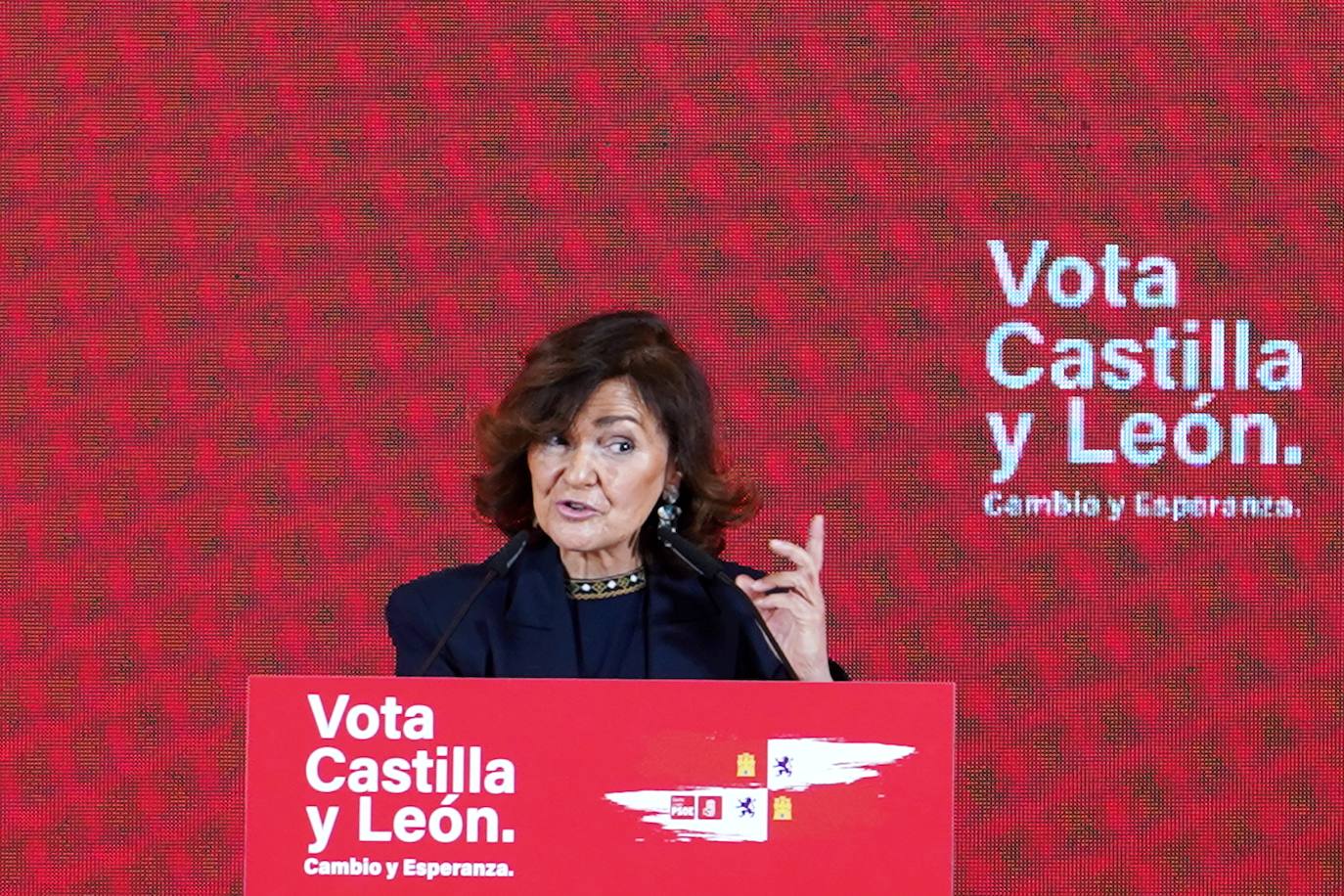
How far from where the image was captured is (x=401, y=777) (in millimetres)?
1116

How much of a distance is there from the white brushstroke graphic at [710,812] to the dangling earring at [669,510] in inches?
25.4

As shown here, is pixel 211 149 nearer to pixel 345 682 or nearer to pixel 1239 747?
pixel 345 682

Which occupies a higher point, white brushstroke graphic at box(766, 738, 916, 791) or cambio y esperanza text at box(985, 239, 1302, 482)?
cambio y esperanza text at box(985, 239, 1302, 482)

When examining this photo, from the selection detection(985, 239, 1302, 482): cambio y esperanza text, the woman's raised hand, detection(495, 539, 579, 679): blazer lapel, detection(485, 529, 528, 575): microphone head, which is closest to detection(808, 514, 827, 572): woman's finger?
the woman's raised hand

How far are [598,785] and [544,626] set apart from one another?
576 mm

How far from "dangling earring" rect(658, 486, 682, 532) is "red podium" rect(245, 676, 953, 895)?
0.62m

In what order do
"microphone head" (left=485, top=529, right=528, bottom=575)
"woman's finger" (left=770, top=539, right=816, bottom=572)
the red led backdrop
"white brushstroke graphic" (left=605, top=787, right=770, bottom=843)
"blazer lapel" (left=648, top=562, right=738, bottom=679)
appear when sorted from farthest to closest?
the red led backdrop, "blazer lapel" (left=648, top=562, right=738, bottom=679), "woman's finger" (left=770, top=539, right=816, bottom=572), "microphone head" (left=485, top=529, right=528, bottom=575), "white brushstroke graphic" (left=605, top=787, right=770, bottom=843)

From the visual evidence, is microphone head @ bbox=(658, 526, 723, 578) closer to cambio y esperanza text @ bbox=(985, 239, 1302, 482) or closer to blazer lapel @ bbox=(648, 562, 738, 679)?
blazer lapel @ bbox=(648, 562, 738, 679)

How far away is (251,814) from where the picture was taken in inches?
43.5

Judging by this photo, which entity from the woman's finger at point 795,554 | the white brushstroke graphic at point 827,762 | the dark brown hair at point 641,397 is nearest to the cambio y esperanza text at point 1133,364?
the dark brown hair at point 641,397

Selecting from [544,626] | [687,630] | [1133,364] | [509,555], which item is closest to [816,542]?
[687,630]

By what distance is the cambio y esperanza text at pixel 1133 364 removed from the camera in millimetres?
2170

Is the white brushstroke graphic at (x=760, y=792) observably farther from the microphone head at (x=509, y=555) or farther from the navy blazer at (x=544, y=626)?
the navy blazer at (x=544, y=626)

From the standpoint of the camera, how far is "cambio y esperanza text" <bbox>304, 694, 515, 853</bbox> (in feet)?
3.63
